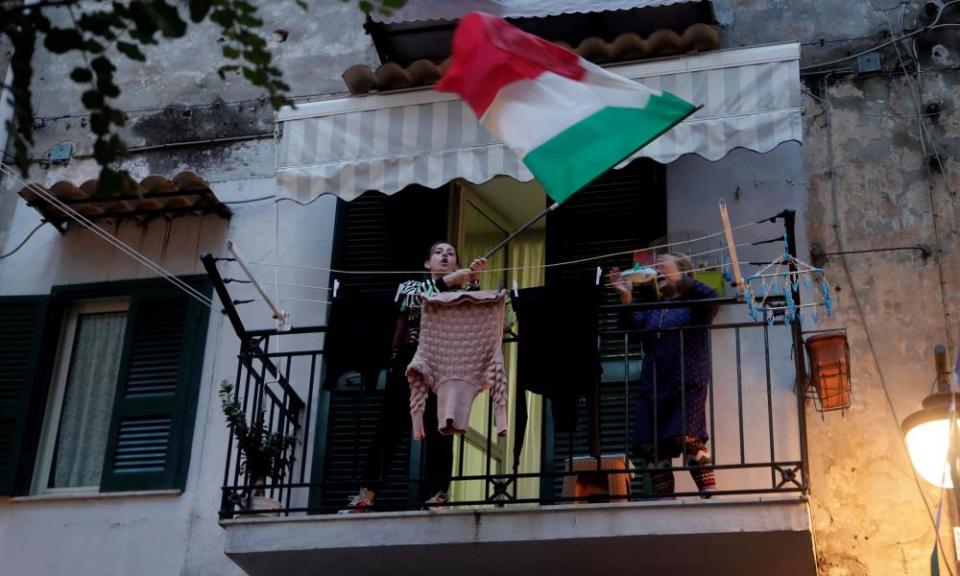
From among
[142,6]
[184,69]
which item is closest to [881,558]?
[142,6]

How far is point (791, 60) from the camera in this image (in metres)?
8.38

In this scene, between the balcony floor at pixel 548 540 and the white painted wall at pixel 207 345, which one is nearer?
the balcony floor at pixel 548 540

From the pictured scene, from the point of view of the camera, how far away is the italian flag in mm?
7598

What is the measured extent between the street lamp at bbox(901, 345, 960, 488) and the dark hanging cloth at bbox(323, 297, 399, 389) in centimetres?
301

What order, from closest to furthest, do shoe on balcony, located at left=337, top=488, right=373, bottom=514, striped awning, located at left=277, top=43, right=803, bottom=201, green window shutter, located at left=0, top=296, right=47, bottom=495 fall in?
shoe on balcony, located at left=337, top=488, right=373, bottom=514 < striped awning, located at left=277, top=43, right=803, bottom=201 < green window shutter, located at left=0, top=296, right=47, bottom=495

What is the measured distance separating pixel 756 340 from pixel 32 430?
4939mm

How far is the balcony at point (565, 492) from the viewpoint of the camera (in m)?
7.57

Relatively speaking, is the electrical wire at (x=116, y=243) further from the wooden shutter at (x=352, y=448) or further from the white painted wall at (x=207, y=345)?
the wooden shutter at (x=352, y=448)

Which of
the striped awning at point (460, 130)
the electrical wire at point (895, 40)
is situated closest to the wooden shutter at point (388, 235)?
the striped awning at point (460, 130)

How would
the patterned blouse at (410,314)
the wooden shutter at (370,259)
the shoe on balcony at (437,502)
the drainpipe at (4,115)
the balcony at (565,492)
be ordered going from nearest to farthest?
the balcony at (565,492) → the shoe on balcony at (437,502) → the patterned blouse at (410,314) → the wooden shutter at (370,259) → the drainpipe at (4,115)

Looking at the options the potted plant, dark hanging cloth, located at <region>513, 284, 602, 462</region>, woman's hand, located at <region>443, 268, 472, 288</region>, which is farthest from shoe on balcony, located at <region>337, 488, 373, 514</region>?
woman's hand, located at <region>443, 268, 472, 288</region>

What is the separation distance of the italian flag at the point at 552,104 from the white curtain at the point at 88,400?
11.5ft

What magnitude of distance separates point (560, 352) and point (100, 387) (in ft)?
12.1

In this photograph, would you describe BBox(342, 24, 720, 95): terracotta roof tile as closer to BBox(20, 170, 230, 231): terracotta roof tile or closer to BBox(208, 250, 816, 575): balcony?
BBox(20, 170, 230, 231): terracotta roof tile
